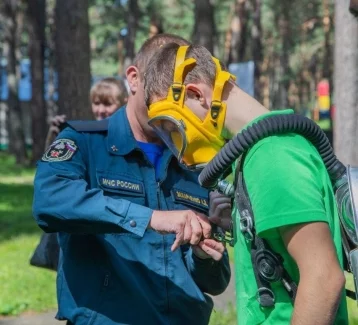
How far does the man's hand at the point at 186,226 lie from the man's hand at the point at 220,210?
5cm

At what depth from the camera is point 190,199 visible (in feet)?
11.7

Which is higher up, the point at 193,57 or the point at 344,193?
the point at 193,57

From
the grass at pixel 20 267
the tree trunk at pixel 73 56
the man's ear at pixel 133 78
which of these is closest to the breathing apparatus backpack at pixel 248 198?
the man's ear at pixel 133 78

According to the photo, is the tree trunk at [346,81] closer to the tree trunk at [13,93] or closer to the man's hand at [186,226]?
the man's hand at [186,226]

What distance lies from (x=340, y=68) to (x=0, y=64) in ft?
135

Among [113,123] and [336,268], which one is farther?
[113,123]

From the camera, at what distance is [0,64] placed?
1898 inches

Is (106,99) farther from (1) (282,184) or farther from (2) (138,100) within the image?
(1) (282,184)

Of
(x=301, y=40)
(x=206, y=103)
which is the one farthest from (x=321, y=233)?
(x=301, y=40)

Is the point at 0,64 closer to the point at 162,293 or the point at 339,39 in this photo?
the point at 339,39

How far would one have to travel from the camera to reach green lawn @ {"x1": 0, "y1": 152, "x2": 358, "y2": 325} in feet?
24.2

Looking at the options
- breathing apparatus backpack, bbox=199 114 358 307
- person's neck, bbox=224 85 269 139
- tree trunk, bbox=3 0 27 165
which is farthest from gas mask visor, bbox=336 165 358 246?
tree trunk, bbox=3 0 27 165

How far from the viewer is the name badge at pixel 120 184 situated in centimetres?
337

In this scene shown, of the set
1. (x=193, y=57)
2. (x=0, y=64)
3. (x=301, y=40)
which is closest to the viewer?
(x=193, y=57)
